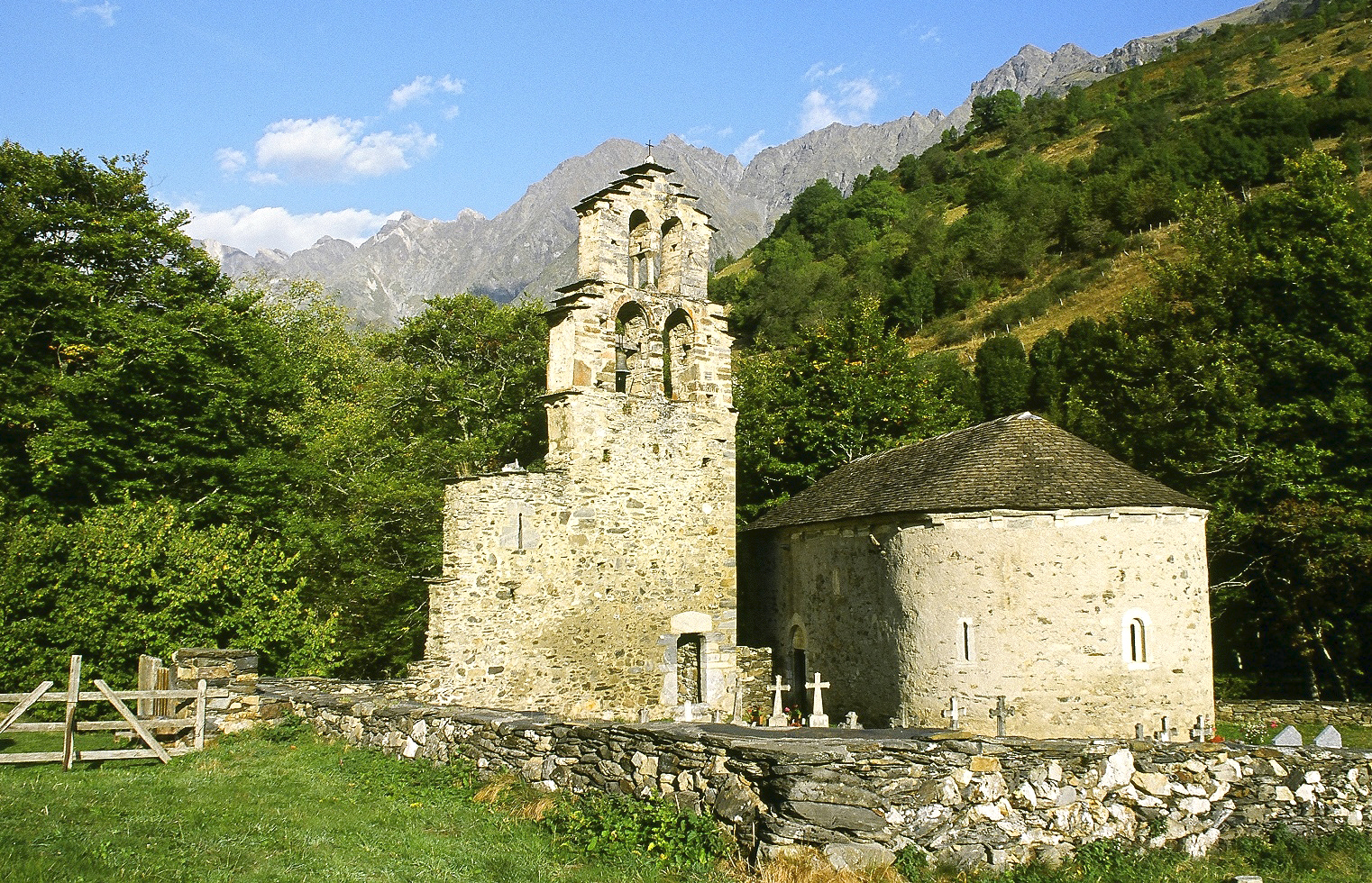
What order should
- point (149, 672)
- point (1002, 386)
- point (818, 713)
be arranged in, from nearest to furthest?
1. point (149, 672)
2. point (818, 713)
3. point (1002, 386)

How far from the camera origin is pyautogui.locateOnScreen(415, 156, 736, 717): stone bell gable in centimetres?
1524

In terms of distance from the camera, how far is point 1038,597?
14.6 metres

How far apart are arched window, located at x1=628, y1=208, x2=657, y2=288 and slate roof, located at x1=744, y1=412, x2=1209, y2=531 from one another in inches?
227

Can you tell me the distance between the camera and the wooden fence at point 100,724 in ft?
32.4

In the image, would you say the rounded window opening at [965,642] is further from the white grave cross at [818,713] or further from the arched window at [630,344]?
the arched window at [630,344]

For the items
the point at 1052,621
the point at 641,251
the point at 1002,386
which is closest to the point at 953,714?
the point at 1052,621

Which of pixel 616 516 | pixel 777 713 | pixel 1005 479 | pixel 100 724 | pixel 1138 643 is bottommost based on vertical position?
pixel 777 713

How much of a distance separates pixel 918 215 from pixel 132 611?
7879 cm

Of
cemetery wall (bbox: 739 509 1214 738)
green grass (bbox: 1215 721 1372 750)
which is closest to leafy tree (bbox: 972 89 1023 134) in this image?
green grass (bbox: 1215 721 1372 750)

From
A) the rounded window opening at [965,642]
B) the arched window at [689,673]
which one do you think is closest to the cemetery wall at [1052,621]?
the rounded window opening at [965,642]

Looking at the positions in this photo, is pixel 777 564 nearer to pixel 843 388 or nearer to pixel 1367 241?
pixel 843 388

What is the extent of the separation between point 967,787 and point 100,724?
9.34m

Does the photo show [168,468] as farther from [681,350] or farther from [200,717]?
[681,350]

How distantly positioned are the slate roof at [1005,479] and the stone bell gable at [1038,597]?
0.04 meters
